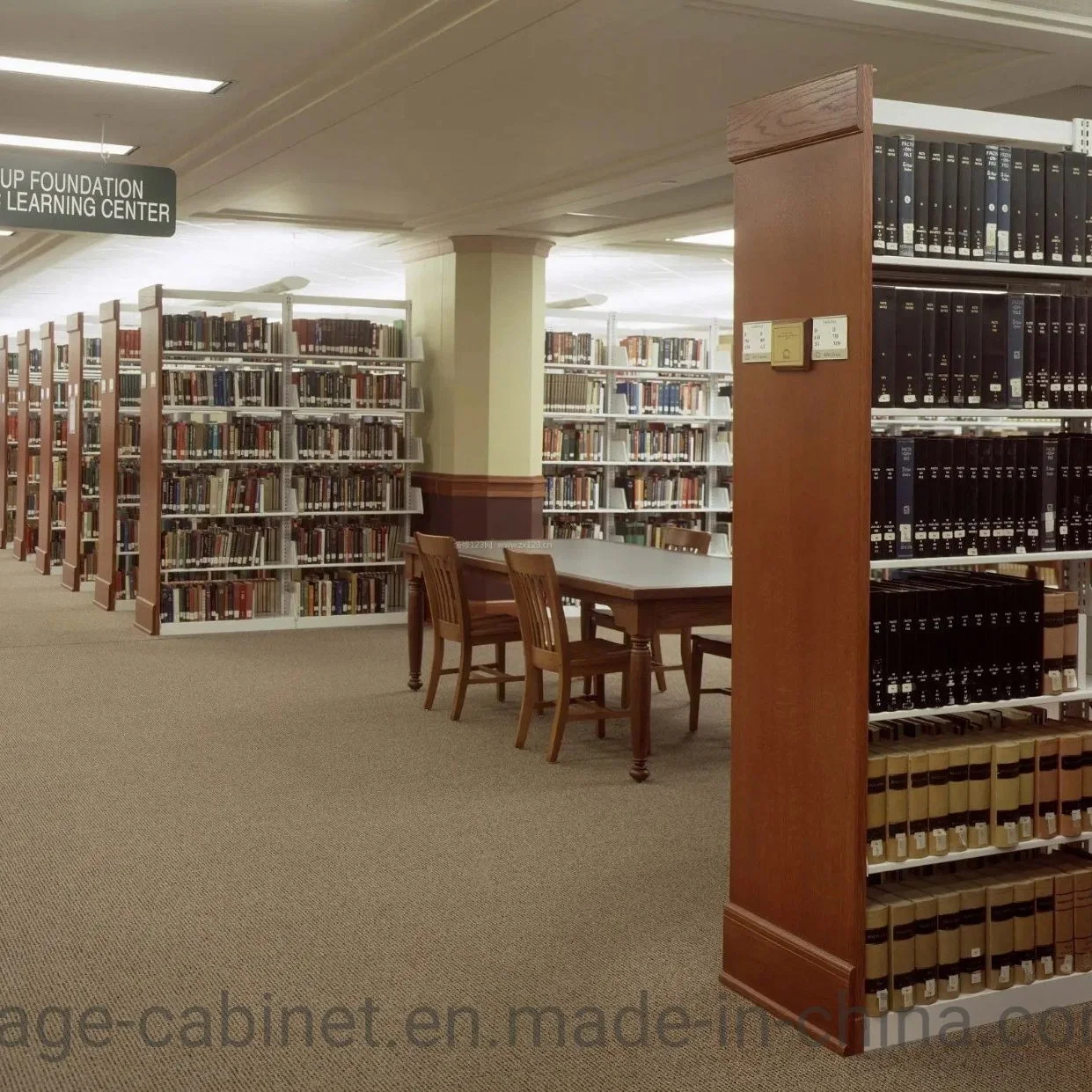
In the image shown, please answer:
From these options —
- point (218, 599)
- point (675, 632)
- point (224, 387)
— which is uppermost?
point (224, 387)

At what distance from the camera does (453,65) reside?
5.71m

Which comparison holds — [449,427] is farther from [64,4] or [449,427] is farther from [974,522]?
[974,522]

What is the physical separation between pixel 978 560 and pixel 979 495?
0.54ft

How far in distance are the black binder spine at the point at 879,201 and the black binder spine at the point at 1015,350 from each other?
1.47 feet

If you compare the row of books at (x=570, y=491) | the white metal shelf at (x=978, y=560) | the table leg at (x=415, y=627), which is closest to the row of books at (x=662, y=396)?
the row of books at (x=570, y=491)

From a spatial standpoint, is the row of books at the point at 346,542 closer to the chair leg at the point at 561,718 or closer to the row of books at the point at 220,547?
the row of books at the point at 220,547

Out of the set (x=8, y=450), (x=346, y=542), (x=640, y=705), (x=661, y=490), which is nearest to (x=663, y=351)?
(x=661, y=490)

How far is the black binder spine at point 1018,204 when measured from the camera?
3393 millimetres

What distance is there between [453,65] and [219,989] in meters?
3.86

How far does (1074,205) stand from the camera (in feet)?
11.3

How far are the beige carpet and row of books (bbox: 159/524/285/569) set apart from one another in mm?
2238

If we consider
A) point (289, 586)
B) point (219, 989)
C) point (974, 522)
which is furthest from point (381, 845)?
point (289, 586)

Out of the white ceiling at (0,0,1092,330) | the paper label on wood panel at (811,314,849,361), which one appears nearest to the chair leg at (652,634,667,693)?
the white ceiling at (0,0,1092,330)

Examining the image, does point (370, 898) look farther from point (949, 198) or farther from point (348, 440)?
point (348, 440)
